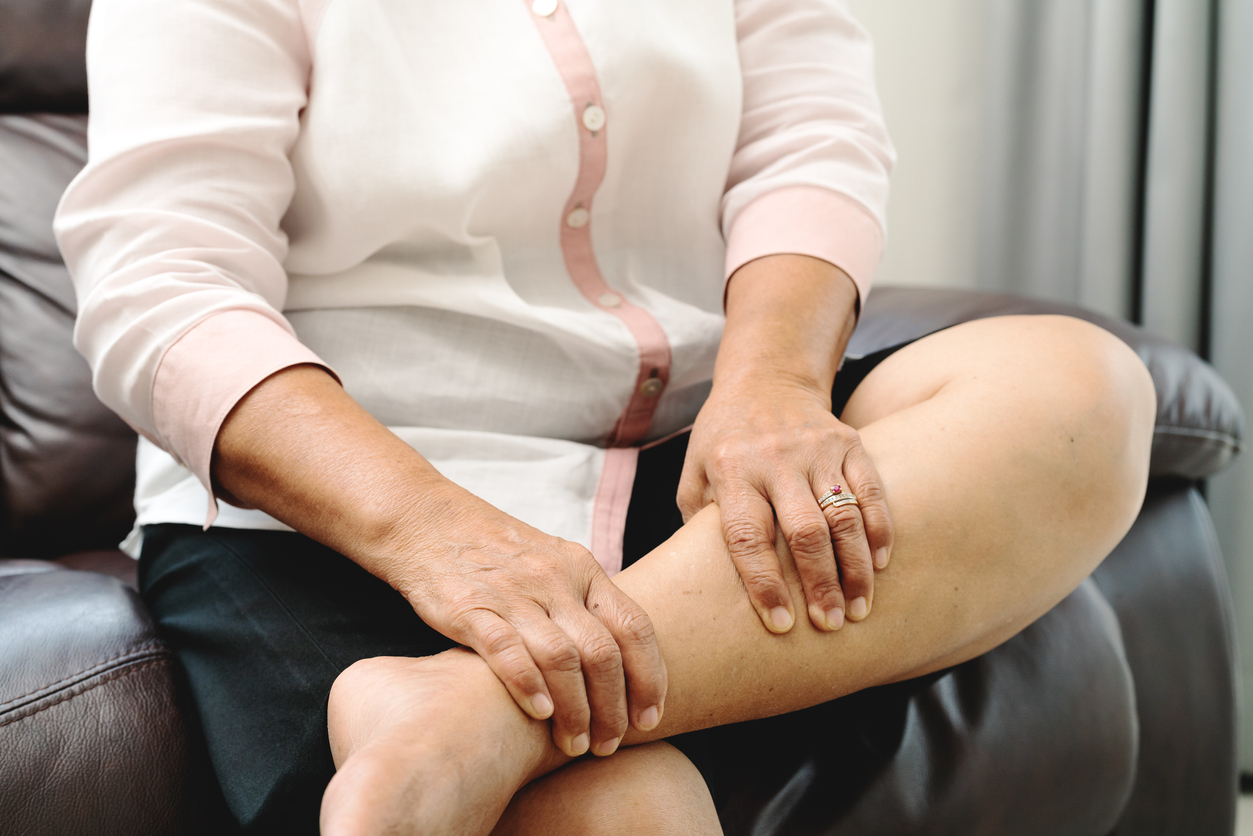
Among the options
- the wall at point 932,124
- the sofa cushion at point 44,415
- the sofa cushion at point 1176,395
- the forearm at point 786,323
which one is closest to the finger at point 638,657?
the forearm at point 786,323

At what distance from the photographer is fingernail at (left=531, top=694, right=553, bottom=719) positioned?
1.38 ft

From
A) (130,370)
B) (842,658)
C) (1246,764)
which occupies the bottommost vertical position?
(1246,764)

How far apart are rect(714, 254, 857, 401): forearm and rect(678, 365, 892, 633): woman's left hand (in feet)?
0.13

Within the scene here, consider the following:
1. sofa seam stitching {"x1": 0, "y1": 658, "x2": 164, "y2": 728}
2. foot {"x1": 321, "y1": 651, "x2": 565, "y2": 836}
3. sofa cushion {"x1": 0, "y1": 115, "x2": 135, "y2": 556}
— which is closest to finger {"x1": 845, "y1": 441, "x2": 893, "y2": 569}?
foot {"x1": 321, "y1": 651, "x2": 565, "y2": 836}

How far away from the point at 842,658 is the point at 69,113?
3.52 ft

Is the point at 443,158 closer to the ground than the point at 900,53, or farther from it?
farther from it

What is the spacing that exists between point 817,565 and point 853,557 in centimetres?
2

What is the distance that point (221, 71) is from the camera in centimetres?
57

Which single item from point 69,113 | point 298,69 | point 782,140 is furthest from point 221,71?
point 69,113

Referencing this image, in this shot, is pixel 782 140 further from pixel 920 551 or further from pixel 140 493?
pixel 140 493

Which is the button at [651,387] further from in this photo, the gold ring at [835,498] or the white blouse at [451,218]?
the gold ring at [835,498]

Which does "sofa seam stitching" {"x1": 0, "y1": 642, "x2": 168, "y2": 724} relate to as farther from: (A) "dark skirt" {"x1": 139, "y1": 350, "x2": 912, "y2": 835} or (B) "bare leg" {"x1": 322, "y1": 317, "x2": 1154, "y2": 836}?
(B) "bare leg" {"x1": 322, "y1": 317, "x2": 1154, "y2": 836}

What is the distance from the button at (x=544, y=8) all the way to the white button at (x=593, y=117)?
8cm

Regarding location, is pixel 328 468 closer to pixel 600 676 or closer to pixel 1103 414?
pixel 600 676
